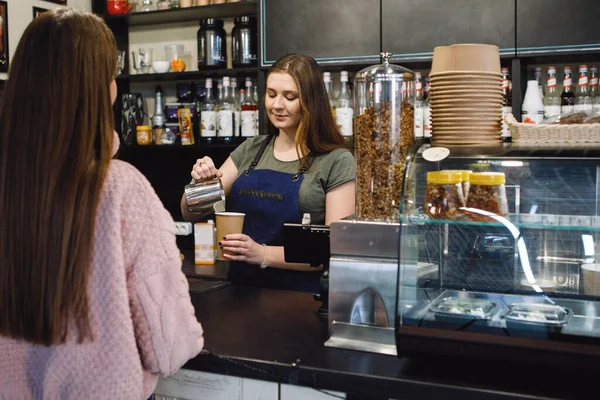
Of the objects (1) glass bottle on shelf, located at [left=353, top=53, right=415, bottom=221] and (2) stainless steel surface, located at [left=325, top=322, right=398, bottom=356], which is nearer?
(2) stainless steel surface, located at [left=325, top=322, right=398, bottom=356]

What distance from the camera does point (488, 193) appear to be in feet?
4.75

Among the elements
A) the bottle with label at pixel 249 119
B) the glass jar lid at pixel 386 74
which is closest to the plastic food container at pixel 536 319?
the glass jar lid at pixel 386 74

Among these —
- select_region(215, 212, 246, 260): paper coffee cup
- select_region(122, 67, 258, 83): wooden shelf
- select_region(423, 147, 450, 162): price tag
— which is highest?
select_region(122, 67, 258, 83): wooden shelf

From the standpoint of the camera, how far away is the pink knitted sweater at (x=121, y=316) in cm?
113

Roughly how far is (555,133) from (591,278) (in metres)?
0.33

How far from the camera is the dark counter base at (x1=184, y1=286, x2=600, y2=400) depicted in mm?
1251

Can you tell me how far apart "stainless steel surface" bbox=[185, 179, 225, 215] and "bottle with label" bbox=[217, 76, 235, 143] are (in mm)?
1456

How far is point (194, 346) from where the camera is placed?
4.07 ft

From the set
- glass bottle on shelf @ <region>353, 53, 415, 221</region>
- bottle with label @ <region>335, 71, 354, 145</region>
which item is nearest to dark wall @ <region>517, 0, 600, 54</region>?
bottle with label @ <region>335, 71, 354, 145</region>

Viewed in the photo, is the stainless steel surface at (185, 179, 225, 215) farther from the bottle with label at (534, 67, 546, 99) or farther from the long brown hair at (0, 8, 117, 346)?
the bottle with label at (534, 67, 546, 99)

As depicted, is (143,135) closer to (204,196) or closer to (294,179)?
(294,179)

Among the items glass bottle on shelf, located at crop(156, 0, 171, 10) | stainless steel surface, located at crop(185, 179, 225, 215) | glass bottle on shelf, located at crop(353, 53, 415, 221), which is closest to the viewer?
glass bottle on shelf, located at crop(353, 53, 415, 221)

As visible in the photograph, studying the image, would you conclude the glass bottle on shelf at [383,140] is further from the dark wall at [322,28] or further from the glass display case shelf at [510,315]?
→ the dark wall at [322,28]

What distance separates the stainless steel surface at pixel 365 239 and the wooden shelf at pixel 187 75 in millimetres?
2074
